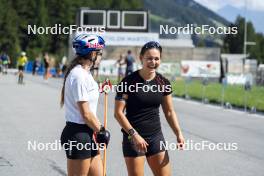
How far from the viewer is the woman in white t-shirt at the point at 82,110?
18.5ft

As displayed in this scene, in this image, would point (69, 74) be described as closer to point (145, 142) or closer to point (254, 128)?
point (145, 142)

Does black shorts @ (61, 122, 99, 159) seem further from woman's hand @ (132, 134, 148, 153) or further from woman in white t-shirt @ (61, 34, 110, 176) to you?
woman's hand @ (132, 134, 148, 153)

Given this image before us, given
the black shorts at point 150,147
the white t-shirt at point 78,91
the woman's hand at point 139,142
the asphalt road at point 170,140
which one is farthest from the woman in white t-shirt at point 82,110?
the asphalt road at point 170,140

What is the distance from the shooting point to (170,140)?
1323cm

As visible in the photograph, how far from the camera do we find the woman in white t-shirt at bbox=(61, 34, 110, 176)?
5.63 m

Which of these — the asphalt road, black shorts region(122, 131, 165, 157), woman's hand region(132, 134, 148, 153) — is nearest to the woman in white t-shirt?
woman's hand region(132, 134, 148, 153)

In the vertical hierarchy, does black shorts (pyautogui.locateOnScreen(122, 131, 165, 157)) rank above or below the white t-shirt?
below

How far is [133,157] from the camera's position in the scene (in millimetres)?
6348

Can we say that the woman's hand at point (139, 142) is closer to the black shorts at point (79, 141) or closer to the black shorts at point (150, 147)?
the black shorts at point (150, 147)

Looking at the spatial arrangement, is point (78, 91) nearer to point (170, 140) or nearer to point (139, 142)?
point (139, 142)

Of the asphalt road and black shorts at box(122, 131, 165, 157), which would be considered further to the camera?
the asphalt road

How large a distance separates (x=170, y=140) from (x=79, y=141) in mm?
7637

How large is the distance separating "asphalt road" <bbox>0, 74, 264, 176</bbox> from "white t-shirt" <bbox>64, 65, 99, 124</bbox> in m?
3.72

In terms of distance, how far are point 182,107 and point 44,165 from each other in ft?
45.4
